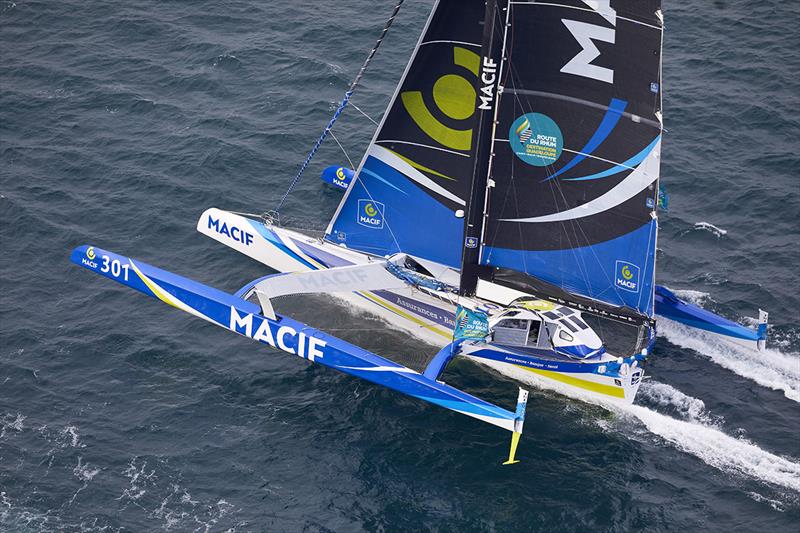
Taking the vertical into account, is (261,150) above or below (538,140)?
below

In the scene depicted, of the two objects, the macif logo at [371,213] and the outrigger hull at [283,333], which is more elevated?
the macif logo at [371,213]

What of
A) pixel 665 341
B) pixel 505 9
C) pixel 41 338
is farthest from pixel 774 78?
pixel 41 338

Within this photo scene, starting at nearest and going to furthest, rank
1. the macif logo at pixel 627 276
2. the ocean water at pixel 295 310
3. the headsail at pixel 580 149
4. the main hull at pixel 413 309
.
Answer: the ocean water at pixel 295 310, the headsail at pixel 580 149, the main hull at pixel 413 309, the macif logo at pixel 627 276

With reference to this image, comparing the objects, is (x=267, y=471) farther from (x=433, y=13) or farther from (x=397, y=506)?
(x=433, y=13)

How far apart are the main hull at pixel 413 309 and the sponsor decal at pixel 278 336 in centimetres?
436

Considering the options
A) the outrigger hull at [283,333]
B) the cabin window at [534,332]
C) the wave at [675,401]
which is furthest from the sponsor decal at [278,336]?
the wave at [675,401]

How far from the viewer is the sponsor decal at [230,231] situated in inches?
1476

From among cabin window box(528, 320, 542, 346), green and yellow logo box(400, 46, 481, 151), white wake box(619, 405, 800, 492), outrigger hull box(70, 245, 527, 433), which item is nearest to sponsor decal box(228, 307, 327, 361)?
outrigger hull box(70, 245, 527, 433)

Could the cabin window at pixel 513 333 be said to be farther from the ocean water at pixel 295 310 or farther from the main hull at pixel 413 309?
the ocean water at pixel 295 310

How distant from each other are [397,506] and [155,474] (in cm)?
687

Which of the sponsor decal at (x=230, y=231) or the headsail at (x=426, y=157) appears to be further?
the sponsor decal at (x=230, y=231)

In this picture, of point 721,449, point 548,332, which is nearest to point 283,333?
point 548,332

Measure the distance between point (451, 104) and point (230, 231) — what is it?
32.9 feet

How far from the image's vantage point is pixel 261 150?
43031 mm
